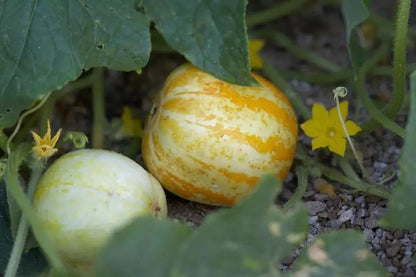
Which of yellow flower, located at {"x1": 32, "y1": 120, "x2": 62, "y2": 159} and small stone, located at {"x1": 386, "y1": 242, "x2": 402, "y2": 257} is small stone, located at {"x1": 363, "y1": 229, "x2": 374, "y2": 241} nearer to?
small stone, located at {"x1": 386, "y1": 242, "x2": 402, "y2": 257}

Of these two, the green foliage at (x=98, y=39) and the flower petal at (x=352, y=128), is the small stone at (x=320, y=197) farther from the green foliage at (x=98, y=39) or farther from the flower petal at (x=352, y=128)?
the green foliage at (x=98, y=39)

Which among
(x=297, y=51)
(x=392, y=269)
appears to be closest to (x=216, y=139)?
(x=392, y=269)

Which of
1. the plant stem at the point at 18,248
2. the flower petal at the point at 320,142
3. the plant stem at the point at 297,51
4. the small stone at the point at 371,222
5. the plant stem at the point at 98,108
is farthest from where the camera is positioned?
the plant stem at the point at 297,51

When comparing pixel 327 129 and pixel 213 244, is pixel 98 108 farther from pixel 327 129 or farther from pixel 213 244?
pixel 213 244

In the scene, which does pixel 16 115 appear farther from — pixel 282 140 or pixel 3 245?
pixel 282 140

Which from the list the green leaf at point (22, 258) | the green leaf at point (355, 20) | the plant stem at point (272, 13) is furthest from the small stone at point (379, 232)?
the plant stem at point (272, 13)
